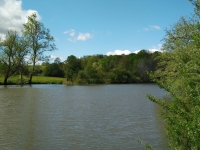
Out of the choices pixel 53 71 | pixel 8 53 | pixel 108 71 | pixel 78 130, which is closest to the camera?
pixel 78 130

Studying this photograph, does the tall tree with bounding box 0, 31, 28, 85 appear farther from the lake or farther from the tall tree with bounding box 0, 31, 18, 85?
the lake

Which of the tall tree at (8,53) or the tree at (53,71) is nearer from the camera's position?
the tall tree at (8,53)

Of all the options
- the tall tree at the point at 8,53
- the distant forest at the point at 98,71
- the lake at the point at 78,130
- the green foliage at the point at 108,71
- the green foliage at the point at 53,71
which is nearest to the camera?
the lake at the point at 78,130

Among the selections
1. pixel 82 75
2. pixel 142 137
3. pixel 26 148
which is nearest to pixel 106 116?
pixel 142 137

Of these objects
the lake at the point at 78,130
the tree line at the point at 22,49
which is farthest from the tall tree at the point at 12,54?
the lake at the point at 78,130

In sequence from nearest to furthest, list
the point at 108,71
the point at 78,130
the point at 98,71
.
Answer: the point at 78,130 → the point at 98,71 → the point at 108,71

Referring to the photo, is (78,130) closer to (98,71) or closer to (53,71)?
(98,71)

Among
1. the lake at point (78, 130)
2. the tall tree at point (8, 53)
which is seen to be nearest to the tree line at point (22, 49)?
the tall tree at point (8, 53)

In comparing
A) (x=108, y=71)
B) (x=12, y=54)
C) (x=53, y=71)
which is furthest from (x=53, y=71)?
(x=12, y=54)

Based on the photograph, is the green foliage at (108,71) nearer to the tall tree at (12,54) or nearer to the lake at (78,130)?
the tall tree at (12,54)

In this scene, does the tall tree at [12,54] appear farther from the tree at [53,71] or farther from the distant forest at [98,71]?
the tree at [53,71]

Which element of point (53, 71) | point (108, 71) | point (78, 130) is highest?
point (108, 71)

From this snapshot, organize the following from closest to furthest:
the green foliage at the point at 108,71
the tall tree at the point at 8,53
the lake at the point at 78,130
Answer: the lake at the point at 78,130 < the tall tree at the point at 8,53 < the green foliage at the point at 108,71

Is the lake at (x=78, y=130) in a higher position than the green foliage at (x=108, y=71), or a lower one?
lower
